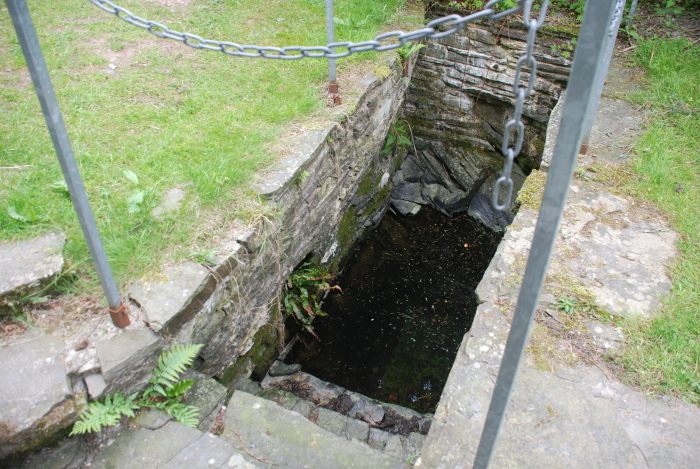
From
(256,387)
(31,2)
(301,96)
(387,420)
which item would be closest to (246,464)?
(256,387)

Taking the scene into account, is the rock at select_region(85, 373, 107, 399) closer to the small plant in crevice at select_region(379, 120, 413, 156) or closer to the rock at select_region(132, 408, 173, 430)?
the rock at select_region(132, 408, 173, 430)

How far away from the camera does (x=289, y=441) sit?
254cm

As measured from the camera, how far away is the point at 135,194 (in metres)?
3.11

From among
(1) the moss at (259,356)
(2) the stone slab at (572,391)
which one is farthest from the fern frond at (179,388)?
(2) the stone slab at (572,391)

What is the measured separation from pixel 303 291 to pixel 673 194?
2.96 metres

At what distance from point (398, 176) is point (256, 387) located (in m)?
3.80

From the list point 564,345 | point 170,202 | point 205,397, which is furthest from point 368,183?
point 205,397

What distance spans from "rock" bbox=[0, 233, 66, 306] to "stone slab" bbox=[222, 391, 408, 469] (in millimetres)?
1193

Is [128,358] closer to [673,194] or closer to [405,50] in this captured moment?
[673,194]

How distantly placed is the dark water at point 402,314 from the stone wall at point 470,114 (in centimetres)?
57

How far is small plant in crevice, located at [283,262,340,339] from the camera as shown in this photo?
4.11 meters

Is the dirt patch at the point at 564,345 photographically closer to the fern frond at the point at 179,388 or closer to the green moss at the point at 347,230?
the fern frond at the point at 179,388

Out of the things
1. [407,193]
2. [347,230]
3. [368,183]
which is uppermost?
[368,183]

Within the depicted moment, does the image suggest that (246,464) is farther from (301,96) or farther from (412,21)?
(412,21)
